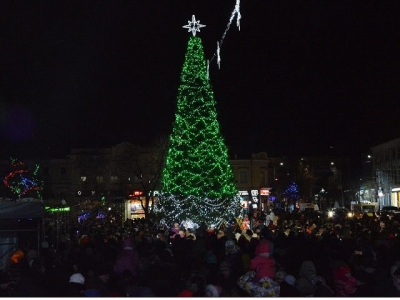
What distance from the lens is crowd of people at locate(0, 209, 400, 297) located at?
344 inches

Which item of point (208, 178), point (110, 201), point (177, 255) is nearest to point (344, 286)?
point (177, 255)

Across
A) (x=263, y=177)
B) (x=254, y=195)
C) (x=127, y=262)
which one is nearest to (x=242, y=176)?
(x=263, y=177)

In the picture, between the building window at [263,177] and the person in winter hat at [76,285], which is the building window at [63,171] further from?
the person in winter hat at [76,285]

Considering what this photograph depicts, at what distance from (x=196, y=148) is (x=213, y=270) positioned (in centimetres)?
1847

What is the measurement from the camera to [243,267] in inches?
507

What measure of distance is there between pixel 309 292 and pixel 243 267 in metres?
3.68

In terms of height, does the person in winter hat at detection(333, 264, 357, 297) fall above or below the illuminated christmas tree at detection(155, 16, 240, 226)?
below

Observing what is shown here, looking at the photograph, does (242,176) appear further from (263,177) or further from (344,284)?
(344,284)

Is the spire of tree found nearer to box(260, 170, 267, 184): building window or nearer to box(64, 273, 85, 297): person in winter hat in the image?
box(64, 273, 85, 297): person in winter hat

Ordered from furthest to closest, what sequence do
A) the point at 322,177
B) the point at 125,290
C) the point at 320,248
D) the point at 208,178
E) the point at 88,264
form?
1. the point at 322,177
2. the point at 208,178
3. the point at 320,248
4. the point at 88,264
5. the point at 125,290

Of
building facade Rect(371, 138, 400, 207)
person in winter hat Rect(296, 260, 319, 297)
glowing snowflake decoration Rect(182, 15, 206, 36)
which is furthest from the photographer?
building facade Rect(371, 138, 400, 207)

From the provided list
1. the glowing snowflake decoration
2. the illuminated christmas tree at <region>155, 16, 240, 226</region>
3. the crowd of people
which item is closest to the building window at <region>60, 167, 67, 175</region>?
the illuminated christmas tree at <region>155, 16, 240, 226</region>

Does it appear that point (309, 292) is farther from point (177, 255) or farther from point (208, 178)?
point (208, 178)

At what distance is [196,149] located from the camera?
99.7ft
